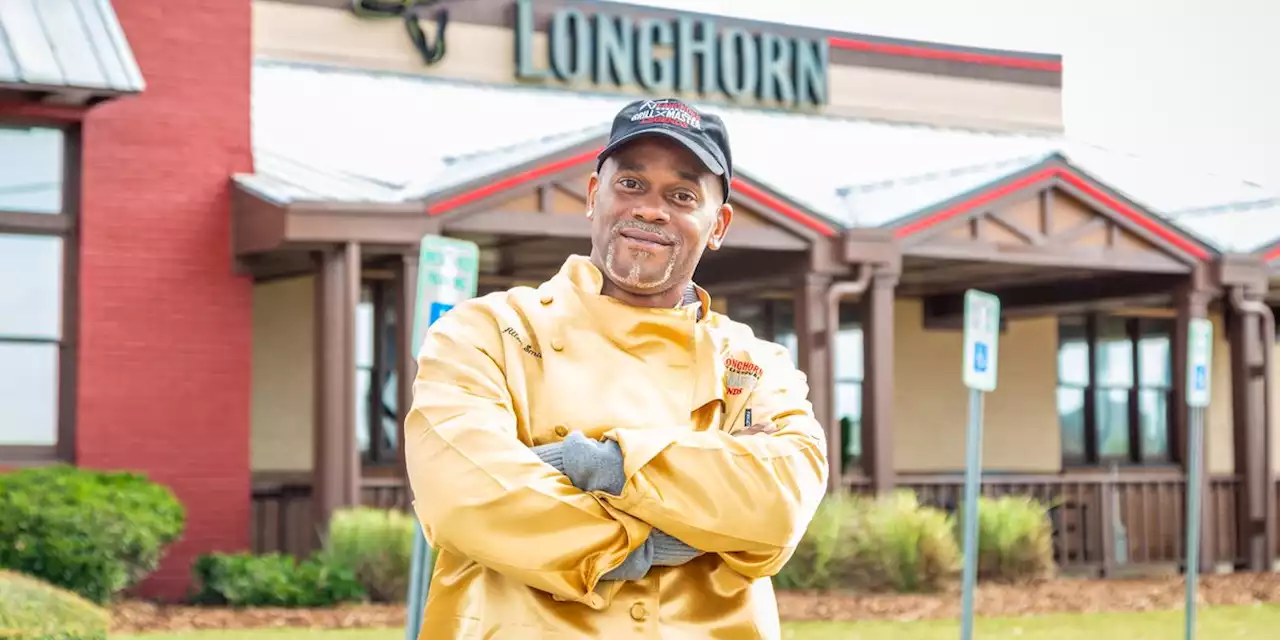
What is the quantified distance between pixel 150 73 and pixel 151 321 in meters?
2.11

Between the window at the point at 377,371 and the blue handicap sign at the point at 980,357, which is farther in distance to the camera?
the window at the point at 377,371

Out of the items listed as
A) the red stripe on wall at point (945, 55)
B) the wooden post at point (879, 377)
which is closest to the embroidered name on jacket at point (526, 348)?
the wooden post at point (879, 377)

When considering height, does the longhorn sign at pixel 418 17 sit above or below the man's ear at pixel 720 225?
above

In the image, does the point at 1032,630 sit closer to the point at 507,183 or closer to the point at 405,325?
the point at 405,325

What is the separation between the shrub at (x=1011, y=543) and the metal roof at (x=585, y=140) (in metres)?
2.88

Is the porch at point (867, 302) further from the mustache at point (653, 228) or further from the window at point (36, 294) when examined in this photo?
the mustache at point (653, 228)

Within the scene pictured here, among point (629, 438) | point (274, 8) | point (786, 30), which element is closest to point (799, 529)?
point (629, 438)

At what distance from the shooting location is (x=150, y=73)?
1502cm

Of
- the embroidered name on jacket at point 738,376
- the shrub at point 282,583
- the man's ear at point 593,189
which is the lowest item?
the shrub at point 282,583

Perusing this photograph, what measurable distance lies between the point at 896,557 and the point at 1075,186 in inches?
174

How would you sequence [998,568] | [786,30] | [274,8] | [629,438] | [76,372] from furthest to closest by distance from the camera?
1. [786,30]
2. [274,8]
3. [998,568]
4. [76,372]
5. [629,438]

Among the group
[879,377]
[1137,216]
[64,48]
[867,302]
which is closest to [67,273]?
[64,48]

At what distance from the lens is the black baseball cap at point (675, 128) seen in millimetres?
2945

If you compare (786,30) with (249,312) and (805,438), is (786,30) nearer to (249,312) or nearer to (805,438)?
(249,312)
